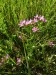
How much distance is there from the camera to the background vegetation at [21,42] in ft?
6.88

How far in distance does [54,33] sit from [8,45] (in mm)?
435

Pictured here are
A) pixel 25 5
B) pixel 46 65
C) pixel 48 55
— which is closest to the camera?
pixel 46 65

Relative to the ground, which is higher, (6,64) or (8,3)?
(8,3)

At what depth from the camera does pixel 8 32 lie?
2.34m

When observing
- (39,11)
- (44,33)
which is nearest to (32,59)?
(44,33)

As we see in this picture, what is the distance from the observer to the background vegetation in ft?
6.88

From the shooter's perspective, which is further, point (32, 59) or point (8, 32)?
point (8, 32)

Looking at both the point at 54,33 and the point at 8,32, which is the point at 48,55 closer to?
the point at 54,33

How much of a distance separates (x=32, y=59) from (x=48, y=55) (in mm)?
179

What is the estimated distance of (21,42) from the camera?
2.26 metres

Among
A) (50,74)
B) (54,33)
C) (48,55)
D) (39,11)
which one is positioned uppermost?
(39,11)

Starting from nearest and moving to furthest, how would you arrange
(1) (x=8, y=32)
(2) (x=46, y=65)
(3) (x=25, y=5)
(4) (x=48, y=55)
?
(2) (x=46, y=65), (4) (x=48, y=55), (1) (x=8, y=32), (3) (x=25, y=5)

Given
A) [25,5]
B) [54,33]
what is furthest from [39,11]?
[54,33]

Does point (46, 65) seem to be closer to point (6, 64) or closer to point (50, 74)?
point (50, 74)
